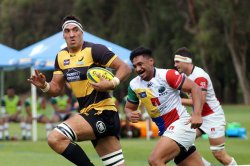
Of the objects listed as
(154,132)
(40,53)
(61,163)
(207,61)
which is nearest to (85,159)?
(61,163)

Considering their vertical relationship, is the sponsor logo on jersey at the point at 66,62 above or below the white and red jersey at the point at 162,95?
above

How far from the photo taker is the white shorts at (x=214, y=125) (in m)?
13.2

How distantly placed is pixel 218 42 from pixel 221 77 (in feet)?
31.6

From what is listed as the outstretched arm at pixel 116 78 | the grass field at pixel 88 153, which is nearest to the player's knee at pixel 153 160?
the outstretched arm at pixel 116 78

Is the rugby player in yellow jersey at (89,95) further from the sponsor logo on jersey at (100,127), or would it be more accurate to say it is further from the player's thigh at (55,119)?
the player's thigh at (55,119)

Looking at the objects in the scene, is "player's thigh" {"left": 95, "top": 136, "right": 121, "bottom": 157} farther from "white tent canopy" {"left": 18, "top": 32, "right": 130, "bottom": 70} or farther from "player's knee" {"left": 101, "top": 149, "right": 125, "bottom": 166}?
"white tent canopy" {"left": 18, "top": 32, "right": 130, "bottom": 70}

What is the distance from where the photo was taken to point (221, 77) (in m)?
63.4

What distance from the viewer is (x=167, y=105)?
1011cm

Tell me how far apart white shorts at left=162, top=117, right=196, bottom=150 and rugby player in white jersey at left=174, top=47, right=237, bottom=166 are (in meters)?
2.92

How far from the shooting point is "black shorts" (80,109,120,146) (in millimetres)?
9750

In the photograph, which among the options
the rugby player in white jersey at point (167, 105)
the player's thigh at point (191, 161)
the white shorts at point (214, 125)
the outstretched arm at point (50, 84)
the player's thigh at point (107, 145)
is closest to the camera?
the rugby player in white jersey at point (167, 105)

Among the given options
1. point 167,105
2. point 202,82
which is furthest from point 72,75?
point 202,82

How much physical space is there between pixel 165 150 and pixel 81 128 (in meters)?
1.12

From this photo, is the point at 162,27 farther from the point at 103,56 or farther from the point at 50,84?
the point at 103,56
